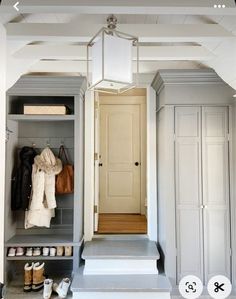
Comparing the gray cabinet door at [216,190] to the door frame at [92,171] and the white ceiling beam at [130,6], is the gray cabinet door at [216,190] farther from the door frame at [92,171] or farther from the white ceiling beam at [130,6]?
the white ceiling beam at [130,6]

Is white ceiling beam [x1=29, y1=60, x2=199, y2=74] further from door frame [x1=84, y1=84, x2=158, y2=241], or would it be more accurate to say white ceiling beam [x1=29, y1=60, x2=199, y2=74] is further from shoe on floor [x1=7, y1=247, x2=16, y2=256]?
shoe on floor [x1=7, y1=247, x2=16, y2=256]

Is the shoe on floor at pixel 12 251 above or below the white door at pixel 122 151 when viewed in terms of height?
below

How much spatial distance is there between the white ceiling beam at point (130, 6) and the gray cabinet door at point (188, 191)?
165 cm

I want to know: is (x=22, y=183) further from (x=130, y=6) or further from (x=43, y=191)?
(x=130, y=6)

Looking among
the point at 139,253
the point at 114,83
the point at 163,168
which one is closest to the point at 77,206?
the point at 139,253

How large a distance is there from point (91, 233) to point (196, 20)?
2668 millimetres

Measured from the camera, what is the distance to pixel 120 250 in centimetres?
321

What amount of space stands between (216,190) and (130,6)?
7.31ft

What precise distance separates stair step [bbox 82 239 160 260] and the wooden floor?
10.4 inches

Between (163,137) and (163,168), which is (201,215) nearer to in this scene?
(163,168)

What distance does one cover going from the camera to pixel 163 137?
3.19 m

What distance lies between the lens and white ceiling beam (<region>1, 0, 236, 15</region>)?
4.91 feet

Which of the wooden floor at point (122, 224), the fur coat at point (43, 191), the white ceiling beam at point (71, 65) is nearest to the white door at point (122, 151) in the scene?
the wooden floor at point (122, 224)

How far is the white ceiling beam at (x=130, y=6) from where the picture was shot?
4.91 ft
